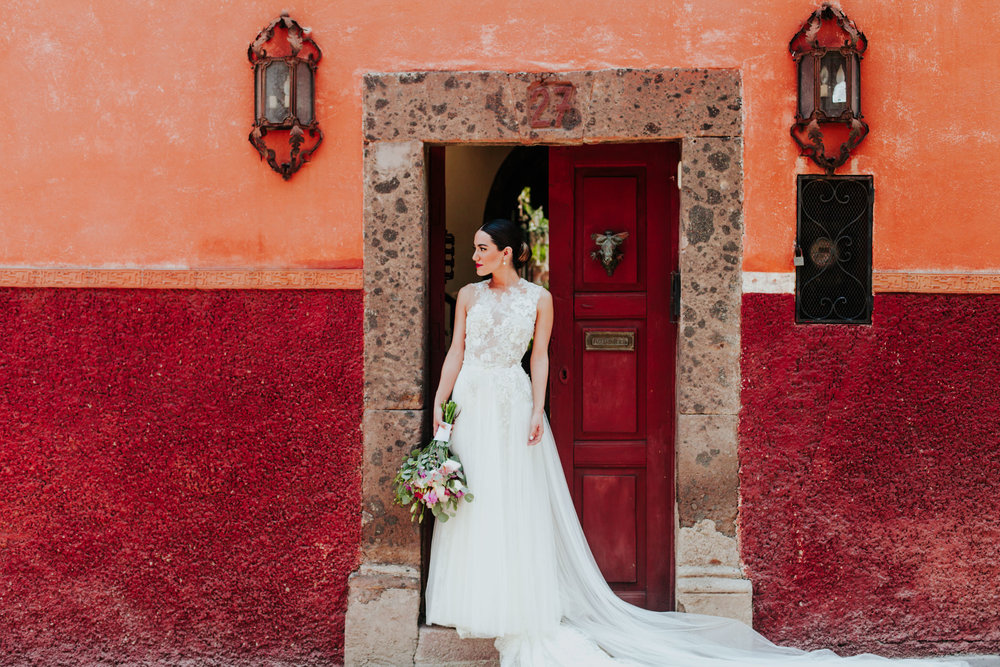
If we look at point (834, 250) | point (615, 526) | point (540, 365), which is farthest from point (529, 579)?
point (834, 250)

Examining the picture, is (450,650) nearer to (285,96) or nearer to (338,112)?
(338,112)

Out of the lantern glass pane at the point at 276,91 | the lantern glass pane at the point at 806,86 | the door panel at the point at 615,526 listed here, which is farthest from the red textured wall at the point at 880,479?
the lantern glass pane at the point at 276,91

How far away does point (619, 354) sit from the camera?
4.08 m

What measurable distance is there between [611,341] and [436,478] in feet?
3.80

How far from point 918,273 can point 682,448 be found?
4.54 feet

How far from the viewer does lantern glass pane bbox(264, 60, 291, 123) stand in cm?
383

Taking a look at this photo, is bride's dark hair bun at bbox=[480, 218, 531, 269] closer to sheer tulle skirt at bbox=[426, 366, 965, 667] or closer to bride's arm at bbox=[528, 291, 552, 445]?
bride's arm at bbox=[528, 291, 552, 445]

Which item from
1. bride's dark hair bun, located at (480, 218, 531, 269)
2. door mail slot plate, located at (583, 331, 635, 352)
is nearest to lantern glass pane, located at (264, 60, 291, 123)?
bride's dark hair bun, located at (480, 218, 531, 269)

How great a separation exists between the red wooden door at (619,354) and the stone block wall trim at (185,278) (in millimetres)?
1117

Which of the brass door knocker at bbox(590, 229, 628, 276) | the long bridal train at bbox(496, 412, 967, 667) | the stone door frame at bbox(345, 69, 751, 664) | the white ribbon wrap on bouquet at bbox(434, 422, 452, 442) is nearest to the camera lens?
the long bridal train at bbox(496, 412, 967, 667)

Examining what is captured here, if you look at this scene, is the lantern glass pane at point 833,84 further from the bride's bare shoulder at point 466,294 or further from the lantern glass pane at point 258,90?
the lantern glass pane at point 258,90

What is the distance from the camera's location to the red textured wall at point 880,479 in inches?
150

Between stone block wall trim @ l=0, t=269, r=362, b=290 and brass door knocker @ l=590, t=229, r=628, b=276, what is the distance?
119cm

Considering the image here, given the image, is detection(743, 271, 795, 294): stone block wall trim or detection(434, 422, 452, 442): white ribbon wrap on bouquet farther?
detection(743, 271, 795, 294): stone block wall trim
